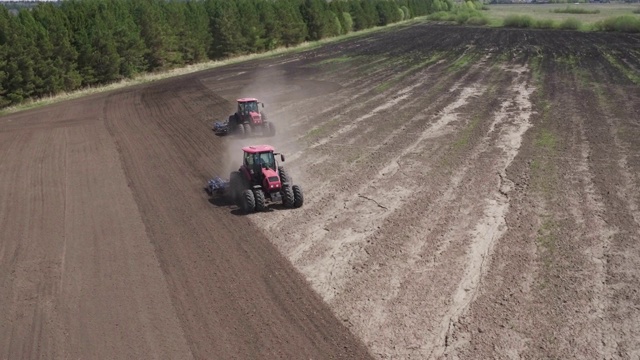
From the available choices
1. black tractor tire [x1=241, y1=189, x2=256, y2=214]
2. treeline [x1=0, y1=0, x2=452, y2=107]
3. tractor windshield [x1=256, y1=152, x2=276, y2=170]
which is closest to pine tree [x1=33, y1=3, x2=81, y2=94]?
treeline [x1=0, y1=0, x2=452, y2=107]

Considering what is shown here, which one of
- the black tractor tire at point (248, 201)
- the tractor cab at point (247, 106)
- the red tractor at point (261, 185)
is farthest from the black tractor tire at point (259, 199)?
the tractor cab at point (247, 106)

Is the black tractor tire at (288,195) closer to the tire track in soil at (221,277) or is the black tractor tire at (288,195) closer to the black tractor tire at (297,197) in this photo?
the black tractor tire at (297,197)

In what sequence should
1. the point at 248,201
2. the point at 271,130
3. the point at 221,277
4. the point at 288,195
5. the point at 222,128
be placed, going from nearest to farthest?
the point at 221,277, the point at 248,201, the point at 288,195, the point at 271,130, the point at 222,128

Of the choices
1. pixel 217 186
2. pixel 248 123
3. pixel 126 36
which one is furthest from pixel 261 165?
pixel 126 36

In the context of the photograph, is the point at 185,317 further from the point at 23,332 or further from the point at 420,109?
the point at 420,109

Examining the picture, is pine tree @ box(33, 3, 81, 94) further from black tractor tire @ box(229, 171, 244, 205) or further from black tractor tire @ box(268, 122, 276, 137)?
black tractor tire @ box(229, 171, 244, 205)

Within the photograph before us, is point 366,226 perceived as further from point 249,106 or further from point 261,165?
point 249,106

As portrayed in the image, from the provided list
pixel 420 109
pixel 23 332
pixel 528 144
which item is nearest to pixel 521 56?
pixel 420 109
